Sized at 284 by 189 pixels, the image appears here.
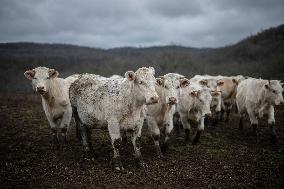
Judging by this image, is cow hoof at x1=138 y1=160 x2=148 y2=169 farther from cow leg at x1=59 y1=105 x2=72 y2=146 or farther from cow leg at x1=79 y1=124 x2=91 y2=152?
cow leg at x1=59 y1=105 x2=72 y2=146

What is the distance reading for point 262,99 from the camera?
32.7 feet

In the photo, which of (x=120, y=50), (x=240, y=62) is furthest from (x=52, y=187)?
(x=120, y=50)

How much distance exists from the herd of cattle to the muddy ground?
42 cm

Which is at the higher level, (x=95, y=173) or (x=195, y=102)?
(x=195, y=102)

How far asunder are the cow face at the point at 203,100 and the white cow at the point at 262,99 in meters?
1.81

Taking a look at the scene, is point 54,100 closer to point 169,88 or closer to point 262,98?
point 169,88

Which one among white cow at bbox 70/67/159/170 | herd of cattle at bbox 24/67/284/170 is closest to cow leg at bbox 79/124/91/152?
herd of cattle at bbox 24/67/284/170

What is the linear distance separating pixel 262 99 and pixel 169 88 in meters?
3.83

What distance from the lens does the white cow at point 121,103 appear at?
7008mm

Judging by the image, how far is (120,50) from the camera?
2987 inches

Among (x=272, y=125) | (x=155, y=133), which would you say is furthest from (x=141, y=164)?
(x=272, y=125)

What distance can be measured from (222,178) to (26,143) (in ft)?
→ 19.1

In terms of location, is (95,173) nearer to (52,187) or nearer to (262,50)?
(52,187)

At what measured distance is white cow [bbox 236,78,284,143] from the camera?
9.43 m
